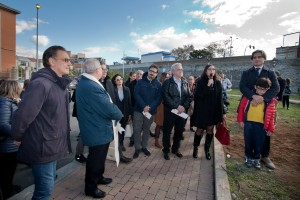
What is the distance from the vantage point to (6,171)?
316 centimetres

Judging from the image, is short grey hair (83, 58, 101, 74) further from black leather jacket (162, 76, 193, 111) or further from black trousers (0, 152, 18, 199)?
black leather jacket (162, 76, 193, 111)

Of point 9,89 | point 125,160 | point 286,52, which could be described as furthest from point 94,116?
point 286,52

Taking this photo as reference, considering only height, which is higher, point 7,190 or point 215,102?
point 215,102

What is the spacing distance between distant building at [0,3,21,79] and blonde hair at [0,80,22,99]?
117ft

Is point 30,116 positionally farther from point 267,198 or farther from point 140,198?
point 267,198

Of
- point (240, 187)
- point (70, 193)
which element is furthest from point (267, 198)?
point (70, 193)

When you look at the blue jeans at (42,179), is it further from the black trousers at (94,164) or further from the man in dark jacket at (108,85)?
the man in dark jacket at (108,85)

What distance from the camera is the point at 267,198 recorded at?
3.21m

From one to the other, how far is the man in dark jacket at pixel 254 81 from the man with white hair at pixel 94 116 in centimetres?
266

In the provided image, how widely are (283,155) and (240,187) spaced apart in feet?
7.25

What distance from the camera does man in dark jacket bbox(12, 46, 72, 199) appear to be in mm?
2164

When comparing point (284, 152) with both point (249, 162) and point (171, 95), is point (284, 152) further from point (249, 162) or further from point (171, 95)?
point (171, 95)

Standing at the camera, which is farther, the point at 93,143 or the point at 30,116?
the point at 93,143

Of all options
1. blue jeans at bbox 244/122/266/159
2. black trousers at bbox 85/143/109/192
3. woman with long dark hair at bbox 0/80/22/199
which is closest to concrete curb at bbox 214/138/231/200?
blue jeans at bbox 244/122/266/159
